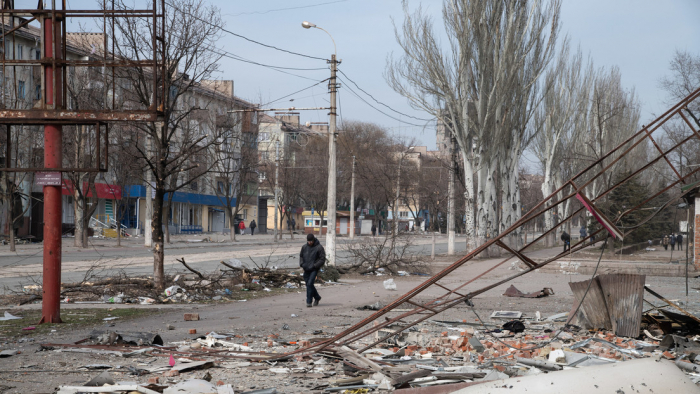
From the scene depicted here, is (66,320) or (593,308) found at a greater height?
(593,308)

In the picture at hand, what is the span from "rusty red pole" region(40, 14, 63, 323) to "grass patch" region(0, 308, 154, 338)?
1.70ft

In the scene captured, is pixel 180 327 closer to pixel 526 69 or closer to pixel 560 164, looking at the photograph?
pixel 526 69

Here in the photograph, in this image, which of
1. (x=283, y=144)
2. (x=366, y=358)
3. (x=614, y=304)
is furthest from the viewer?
(x=283, y=144)

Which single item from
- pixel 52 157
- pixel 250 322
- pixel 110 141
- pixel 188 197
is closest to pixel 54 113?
pixel 52 157

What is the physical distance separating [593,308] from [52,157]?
27.9 ft

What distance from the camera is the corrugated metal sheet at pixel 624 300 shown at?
867cm

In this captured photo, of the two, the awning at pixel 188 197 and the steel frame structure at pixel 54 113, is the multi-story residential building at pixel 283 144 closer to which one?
the awning at pixel 188 197

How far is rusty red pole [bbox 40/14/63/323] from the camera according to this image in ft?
31.4

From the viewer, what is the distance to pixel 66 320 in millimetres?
10445

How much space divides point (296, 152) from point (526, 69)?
4228cm

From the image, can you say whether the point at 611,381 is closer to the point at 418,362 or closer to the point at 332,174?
the point at 418,362

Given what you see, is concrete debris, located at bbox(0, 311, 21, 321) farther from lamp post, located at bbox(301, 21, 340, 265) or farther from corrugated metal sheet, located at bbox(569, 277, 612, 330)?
lamp post, located at bbox(301, 21, 340, 265)

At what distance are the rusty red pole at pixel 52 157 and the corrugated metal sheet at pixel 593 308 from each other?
7857mm

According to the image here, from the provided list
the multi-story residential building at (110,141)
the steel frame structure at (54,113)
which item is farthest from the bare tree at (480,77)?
the steel frame structure at (54,113)
